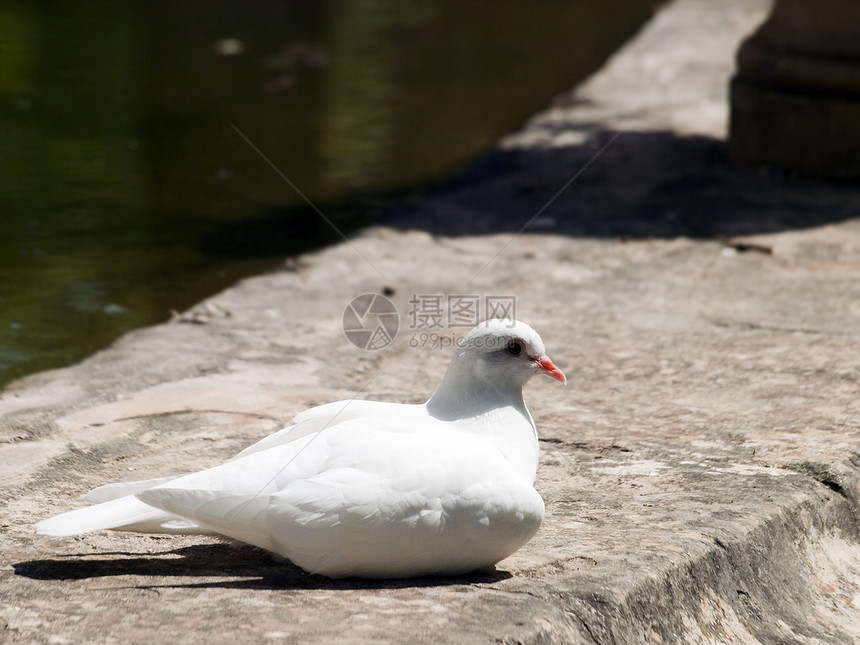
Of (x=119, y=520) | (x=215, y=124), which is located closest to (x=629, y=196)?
(x=215, y=124)

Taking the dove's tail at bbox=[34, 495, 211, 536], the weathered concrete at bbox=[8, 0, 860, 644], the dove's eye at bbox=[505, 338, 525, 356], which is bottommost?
the weathered concrete at bbox=[8, 0, 860, 644]

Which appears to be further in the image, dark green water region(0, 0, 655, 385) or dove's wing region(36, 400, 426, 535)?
dark green water region(0, 0, 655, 385)

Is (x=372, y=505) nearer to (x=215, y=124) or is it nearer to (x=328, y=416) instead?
(x=328, y=416)

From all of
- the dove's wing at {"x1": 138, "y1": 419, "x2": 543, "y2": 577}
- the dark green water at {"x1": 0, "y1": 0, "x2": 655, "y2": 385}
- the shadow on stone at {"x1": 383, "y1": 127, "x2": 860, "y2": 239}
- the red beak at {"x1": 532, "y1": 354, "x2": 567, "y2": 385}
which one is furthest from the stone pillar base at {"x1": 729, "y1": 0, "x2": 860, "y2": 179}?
the dove's wing at {"x1": 138, "y1": 419, "x2": 543, "y2": 577}

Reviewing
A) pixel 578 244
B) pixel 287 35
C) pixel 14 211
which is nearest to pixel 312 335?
pixel 578 244

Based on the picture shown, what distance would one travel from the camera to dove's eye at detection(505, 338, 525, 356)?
248 cm

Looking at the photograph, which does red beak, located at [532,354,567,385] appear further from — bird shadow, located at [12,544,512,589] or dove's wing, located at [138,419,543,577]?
bird shadow, located at [12,544,512,589]

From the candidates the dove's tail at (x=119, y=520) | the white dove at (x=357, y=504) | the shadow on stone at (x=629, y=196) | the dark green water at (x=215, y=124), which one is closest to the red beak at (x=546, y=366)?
the white dove at (x=357, y=504)

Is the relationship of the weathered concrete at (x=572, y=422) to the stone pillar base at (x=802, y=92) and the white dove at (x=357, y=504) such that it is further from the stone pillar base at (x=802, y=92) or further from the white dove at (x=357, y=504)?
the stone pillar base at (x=802, y=92)

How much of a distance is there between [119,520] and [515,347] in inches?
35.5

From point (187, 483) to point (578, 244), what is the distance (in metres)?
3.31

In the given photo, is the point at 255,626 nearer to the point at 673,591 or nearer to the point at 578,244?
the point at 673,591

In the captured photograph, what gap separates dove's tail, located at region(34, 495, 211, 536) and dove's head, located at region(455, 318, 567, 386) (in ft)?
2.22

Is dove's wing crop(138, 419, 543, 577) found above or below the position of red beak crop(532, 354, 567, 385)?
below
